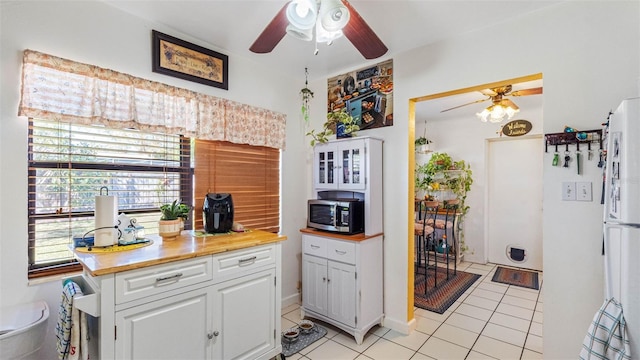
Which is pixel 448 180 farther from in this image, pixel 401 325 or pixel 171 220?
pixel 171 220

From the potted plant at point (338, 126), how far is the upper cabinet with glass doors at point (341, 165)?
15cm

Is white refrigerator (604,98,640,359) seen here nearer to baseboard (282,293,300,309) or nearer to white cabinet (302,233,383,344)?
white cabinet (302,233,383,344)

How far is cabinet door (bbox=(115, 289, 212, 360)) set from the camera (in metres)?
1.45

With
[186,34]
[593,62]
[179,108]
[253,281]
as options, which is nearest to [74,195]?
[179,108]

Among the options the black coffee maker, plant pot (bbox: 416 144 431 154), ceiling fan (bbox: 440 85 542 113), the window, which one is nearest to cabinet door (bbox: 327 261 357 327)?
the black coffee maker

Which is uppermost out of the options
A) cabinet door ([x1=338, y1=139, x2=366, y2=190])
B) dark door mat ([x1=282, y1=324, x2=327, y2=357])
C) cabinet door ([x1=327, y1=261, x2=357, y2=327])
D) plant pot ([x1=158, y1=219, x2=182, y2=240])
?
cabinet door ([x1=338, y1=139, x2=366, y2=190])

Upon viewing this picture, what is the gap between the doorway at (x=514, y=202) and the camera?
4262 millimetres

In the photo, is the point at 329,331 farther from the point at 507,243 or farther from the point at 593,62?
the point at 507,243

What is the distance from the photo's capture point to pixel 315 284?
2738 mm

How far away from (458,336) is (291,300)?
1689mm

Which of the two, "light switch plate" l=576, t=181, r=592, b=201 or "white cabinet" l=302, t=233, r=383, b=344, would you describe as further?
"white cabinet" l=302, t=233, r=383, b=344

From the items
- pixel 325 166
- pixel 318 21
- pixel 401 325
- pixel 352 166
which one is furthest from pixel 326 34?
pixel 401 325

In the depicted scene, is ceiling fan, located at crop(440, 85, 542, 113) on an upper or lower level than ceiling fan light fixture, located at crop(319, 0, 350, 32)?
upper

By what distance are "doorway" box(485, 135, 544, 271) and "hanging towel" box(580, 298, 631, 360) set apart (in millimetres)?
3431
